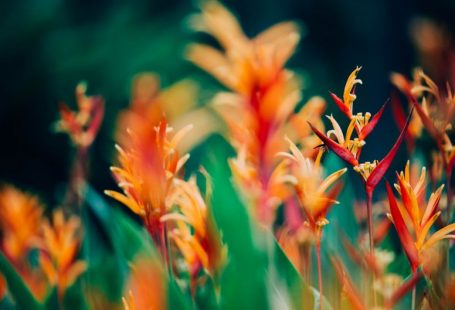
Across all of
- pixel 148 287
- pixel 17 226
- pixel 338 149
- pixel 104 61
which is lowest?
pixel 104 61

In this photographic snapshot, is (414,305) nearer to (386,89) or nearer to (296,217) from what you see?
(296,217)

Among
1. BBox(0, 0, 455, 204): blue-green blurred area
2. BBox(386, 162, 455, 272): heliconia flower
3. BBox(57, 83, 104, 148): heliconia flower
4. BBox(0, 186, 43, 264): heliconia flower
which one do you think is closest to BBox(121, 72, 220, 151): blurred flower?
BBox(57, 83, 104, 148): heliconia flower

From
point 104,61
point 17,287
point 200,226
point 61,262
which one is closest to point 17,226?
point 61,262

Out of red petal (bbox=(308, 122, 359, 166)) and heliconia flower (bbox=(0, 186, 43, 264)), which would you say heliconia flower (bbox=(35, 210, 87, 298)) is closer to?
heliconia flower (bbox=(0, 186, 43, 264))

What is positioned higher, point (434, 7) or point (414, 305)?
point (414, 305)

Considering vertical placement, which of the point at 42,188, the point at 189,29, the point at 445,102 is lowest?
the point at 42,188

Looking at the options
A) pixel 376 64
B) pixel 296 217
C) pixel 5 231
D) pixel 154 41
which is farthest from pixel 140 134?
pixel 376 64

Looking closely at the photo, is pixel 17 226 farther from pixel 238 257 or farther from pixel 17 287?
pixel 238 257
